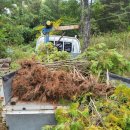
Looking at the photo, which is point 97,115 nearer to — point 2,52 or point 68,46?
point 68,46

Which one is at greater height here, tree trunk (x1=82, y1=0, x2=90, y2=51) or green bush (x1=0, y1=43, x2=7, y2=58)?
tree trunk (x1=82, y1=0, x2=90, y2=51)

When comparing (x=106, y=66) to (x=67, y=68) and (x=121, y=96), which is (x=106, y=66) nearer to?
(x=67, y=68)

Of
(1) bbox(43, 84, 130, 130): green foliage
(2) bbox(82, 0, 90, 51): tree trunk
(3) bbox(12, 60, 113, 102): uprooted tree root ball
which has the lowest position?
(1) bbox(43, 84, 130, 130): green foliage

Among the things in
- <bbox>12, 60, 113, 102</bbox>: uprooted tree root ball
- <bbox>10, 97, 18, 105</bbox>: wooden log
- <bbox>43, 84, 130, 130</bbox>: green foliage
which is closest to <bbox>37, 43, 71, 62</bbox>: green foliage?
<bbox>12, 60, 113, 102</bbox>: uprooted tree root ball

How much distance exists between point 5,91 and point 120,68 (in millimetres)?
2244

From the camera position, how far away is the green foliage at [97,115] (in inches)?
142

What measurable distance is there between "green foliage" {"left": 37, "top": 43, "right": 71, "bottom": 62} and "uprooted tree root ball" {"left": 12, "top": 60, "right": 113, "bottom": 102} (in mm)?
1131

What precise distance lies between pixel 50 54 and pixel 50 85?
78.3 inches

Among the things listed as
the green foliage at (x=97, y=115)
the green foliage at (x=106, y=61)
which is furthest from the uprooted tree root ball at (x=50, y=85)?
the green foliage at (x=106, y=61)

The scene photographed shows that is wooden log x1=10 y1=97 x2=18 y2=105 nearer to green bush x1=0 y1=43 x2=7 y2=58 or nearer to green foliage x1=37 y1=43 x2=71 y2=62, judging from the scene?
green foliage x1=37 y1=43 x2=71 y2=62

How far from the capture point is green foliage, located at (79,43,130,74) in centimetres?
511

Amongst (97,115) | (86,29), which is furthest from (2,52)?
(97,115)

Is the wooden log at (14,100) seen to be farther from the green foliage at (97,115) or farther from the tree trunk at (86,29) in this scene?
the tree trunk at (86,29)

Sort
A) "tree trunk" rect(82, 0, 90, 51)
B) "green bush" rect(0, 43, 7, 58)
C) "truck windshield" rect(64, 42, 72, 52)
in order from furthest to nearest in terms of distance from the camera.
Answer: "green bush" rect(0, 43, 7, 58)
"tree trunk" rect(82, 0, 90, 51)
"truck windshield" rect(64, 42, 72, 52)
